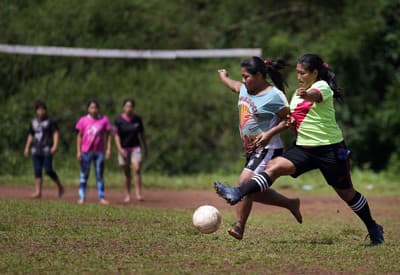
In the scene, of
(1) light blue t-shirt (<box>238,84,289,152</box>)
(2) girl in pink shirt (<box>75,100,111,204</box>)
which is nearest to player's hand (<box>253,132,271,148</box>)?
(1) light blue t-shirt (<box>238,84,289,152</box>)

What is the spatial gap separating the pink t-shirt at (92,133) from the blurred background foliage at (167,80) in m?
6.76

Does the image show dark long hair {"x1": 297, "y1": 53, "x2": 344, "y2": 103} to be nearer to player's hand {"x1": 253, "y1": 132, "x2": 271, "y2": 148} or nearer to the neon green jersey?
the neon green jersey

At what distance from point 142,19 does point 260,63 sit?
1735 centimetres

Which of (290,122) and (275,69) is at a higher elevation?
(275,69)

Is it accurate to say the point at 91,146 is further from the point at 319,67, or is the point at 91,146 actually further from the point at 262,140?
the point at 319,67

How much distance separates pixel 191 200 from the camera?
1586cm

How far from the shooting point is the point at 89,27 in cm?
2397

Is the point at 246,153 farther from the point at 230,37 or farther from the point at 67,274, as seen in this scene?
the point at 230,37

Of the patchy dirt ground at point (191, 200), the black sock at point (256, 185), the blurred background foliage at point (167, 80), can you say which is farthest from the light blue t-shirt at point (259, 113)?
the blurred background foliage at point (167, 80)

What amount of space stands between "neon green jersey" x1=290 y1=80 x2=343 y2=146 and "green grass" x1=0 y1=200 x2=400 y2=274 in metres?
1.16

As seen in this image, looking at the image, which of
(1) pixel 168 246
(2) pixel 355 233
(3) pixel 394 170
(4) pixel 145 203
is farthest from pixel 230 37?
(1) pixel 168 246

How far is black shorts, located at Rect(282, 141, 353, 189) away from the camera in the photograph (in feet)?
26.5

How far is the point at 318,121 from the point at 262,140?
0.65 metres

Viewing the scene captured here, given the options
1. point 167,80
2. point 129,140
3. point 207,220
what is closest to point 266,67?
point 207,220
